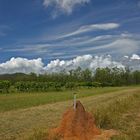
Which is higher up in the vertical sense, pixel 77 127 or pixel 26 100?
pixel 77 127

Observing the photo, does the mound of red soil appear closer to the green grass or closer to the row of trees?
the green grass

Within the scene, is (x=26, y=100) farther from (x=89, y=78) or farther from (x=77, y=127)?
(x=89, y=78)

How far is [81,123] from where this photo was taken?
42.8 feet

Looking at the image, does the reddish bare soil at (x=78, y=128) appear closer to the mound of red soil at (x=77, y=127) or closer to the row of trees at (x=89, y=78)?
the mound of red soil at (x=77, y=127)

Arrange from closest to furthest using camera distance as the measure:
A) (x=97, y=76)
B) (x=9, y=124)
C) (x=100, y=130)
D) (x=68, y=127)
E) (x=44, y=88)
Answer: (x=68, y=127), (x=100, y=130), (x=9, y=124), (x=44, y=88), (x=97, y=76)

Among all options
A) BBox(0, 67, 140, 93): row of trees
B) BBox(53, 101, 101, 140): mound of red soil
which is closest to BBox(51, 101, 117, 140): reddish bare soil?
BBox(53, 101, 101, 140): mound of red soil

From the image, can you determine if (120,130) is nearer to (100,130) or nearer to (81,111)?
(100,130)

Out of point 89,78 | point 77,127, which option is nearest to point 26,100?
point 77,127

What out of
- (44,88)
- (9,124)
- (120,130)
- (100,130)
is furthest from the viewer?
(44,88)

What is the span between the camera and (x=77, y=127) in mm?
12836

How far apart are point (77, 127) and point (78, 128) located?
0.19 ft

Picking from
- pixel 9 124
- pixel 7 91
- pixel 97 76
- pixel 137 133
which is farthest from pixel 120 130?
pixel 97 76

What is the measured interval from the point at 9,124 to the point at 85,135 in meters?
6.41

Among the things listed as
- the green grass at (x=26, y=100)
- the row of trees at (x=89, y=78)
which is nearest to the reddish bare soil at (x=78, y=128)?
the green grass at (x=26, y=100)
